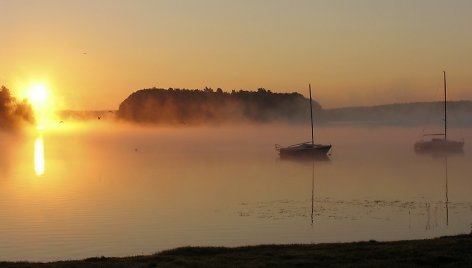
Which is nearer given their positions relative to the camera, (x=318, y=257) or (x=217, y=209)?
(x=318, y=257)

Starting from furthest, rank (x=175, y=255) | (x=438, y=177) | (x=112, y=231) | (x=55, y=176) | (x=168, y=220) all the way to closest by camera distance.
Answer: (x=55, y=176), (x=438, y=177), (x=168, y=220), (x=112, y=231), (x=175, y=255)

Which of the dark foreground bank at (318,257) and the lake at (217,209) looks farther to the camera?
the lake at (217,209)

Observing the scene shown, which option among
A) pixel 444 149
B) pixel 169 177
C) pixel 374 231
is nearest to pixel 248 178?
pixel 169 177

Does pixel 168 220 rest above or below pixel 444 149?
below

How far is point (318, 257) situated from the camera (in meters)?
21.4

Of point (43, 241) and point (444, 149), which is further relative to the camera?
point (444, 149)

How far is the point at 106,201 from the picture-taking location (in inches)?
1970

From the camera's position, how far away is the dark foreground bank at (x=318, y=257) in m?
20.1

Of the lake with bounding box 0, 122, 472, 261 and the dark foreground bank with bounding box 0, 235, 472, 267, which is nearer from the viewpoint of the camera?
the dark foreground bank with bounding box 0, 235, 472, 267

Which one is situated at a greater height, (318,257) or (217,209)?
(217,209)

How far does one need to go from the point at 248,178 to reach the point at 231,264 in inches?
1906

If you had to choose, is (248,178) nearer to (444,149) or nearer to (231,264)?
(231,264)

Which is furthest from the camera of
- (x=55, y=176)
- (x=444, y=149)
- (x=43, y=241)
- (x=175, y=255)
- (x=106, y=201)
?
(x=444, y=149)

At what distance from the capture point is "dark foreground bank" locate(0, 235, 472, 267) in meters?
20.1
